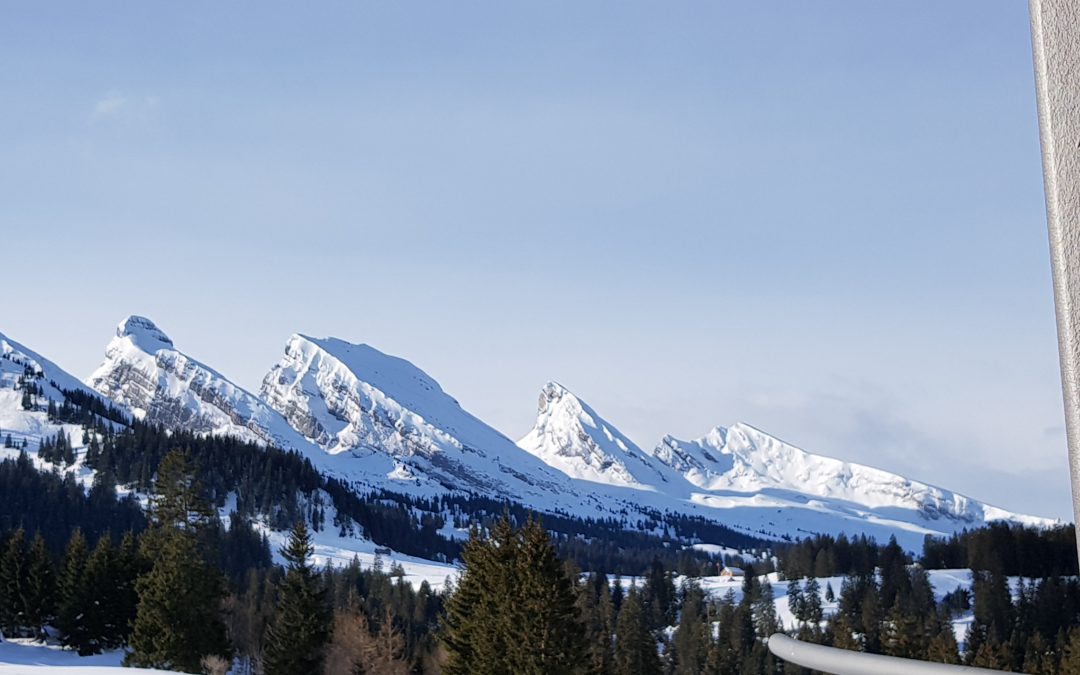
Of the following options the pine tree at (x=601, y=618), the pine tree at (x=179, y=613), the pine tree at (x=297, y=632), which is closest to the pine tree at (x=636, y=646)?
the pine tree at (x=601, y=618)

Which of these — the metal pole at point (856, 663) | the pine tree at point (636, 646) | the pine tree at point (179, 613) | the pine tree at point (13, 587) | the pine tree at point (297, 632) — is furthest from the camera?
the pine tree at point (636, 646)

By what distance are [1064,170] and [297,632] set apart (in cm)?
4403

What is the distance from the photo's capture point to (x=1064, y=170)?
1.16 m

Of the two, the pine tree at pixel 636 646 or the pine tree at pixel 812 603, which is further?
the pine tree at pixel 812 603

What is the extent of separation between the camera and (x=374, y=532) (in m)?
181

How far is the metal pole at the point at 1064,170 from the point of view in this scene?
114 centimetres

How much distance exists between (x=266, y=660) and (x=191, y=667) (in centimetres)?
301

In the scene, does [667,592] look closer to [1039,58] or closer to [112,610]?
[112,610]

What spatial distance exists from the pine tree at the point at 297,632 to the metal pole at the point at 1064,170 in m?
43.5

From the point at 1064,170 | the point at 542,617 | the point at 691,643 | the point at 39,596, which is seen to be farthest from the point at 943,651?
the point at 691,643

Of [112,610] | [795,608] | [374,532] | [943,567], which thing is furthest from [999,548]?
[112,610]

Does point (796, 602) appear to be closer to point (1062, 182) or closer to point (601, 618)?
point (601, 618)

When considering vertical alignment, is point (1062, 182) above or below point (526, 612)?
above

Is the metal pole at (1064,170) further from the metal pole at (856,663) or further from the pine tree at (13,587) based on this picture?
the pine tree at (13,587)
